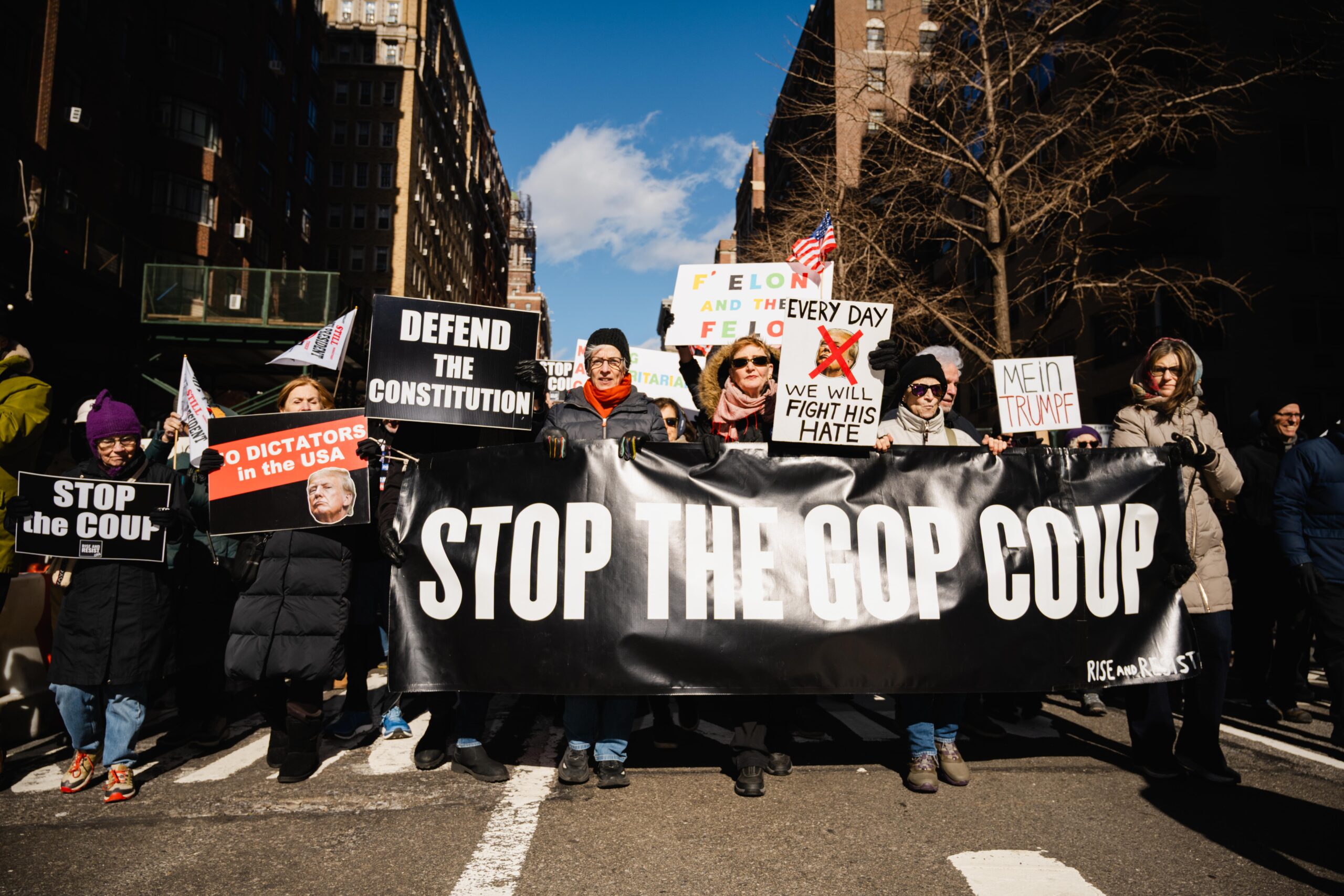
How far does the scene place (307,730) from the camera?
4.51 m

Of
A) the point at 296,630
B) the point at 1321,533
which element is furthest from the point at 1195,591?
the point at 296,630

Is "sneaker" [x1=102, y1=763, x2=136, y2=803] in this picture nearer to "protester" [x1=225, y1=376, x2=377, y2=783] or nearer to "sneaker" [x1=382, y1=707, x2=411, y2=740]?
"protester" [x1=225, y1=376, x2=377, y2=783]

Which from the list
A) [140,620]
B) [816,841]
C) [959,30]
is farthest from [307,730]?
[959,30]

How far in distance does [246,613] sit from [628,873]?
2440mm

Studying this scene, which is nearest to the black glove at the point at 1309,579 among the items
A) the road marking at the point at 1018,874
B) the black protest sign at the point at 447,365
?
the road marking at the point at 1018,874

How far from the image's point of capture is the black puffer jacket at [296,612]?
436 cm

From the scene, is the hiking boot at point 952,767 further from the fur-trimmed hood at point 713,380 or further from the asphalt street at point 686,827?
the fur-trimmed hood at point 713,380

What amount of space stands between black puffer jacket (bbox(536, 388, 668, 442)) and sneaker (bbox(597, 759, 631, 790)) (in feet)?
5.36

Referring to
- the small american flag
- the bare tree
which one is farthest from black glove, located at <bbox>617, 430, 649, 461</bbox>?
the bare tree

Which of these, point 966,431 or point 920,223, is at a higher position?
point 920,223

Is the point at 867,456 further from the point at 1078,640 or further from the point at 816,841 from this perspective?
the point at 816,841

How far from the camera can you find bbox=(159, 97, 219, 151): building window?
28297 millimetres

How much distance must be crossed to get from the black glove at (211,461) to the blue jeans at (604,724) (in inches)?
87.1

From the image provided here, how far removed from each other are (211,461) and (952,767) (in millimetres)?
4140
